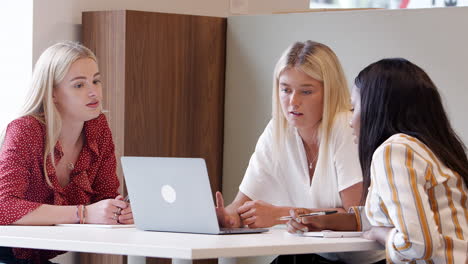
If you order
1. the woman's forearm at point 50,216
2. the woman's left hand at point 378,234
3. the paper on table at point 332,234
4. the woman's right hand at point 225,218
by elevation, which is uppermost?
the woman's left hand at point 378,234

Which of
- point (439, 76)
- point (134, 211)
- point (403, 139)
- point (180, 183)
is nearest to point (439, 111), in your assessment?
point (403, 139)

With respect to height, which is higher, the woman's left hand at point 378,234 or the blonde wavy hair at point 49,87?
the blonde wavy hair at point 49,87

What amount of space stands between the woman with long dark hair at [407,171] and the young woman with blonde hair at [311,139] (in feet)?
1.19

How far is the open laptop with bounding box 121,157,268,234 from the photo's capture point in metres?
2.23

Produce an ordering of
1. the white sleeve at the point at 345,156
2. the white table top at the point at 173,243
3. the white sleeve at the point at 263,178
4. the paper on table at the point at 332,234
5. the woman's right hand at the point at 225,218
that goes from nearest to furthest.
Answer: the white table top at the point at 173,243, the paper on table at the point at 332,234, the woman's right hand at the point at 225,218, the white sleeve at the point at 345,156, the white sleeve at the point at 263,178

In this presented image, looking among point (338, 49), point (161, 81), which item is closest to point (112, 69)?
point (161, 81)

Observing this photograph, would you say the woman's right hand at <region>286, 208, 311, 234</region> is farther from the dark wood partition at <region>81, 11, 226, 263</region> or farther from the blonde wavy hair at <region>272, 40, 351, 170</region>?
the dark wood partition at <region>81, 11, 226, 263</region>

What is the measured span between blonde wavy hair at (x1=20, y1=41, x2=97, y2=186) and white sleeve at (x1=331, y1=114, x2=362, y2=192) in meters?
0.88

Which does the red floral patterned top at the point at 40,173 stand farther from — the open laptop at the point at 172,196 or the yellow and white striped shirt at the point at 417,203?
the yellow and white striped shirt at the point at 417,203

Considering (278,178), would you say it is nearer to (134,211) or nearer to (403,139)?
(134,211)

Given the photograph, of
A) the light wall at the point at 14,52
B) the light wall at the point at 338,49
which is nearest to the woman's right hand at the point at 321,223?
the light wall at the point at 338,49

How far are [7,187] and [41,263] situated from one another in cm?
29

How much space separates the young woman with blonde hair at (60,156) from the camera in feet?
8.46

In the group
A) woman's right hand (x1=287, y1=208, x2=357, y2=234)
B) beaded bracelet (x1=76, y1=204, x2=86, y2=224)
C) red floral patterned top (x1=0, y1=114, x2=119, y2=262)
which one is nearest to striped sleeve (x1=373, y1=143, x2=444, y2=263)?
woman's right hand (x1=287, y1=208, x2=357, y2=234)
